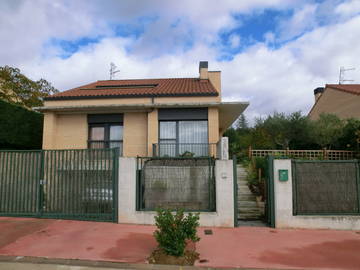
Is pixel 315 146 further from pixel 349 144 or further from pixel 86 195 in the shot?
pixel 86 195

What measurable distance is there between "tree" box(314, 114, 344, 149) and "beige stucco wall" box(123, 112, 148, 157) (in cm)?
1126

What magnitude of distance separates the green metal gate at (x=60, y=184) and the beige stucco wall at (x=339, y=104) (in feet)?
60.6

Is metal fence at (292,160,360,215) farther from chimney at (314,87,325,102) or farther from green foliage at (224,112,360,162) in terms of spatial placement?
chimney at (314,87,325,102)

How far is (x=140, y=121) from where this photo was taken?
11.2m

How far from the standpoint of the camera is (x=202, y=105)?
34.9 ft

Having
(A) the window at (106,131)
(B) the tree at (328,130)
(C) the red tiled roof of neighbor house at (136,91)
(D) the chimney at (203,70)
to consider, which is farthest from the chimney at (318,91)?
(A) the window at (106,131)

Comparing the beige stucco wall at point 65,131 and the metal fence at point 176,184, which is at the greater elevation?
the beige stucco wall at point 65,131

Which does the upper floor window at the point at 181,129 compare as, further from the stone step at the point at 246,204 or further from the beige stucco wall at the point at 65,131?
the beige stucco wall at the point at 65,131

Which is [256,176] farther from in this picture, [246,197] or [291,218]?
[291,218]

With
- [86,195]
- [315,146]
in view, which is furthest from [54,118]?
[315,146]

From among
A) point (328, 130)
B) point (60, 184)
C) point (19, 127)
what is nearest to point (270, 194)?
point (60, 184)

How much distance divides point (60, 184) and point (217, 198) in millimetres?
4669

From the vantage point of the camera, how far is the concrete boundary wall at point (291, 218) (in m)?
6.31

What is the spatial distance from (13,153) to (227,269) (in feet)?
23.1
